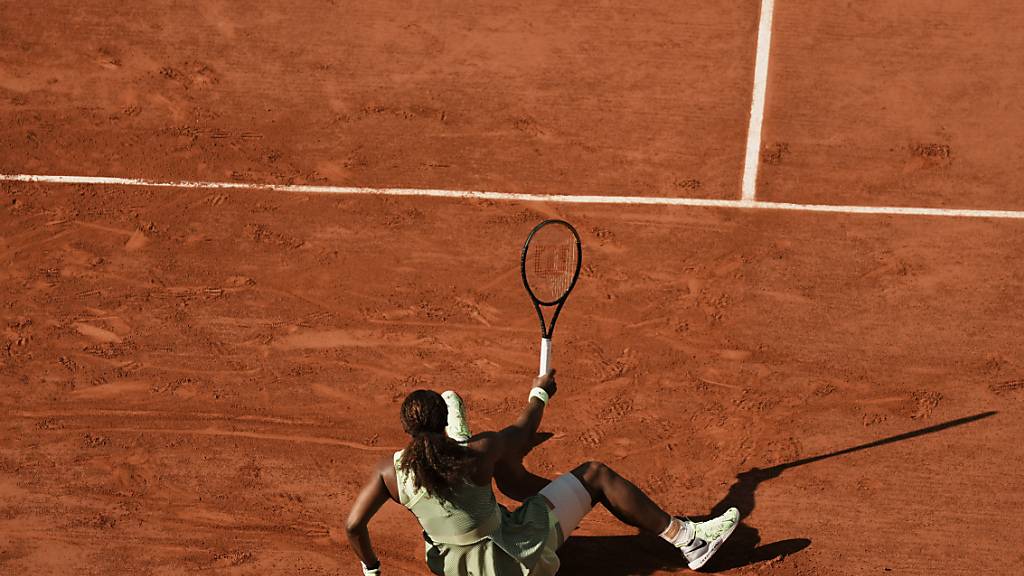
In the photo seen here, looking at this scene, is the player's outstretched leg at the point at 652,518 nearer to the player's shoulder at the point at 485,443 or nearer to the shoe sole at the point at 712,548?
the shoe sole at the point at 712,548

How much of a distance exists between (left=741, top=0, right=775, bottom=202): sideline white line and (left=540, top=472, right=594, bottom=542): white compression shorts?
333 centimetres

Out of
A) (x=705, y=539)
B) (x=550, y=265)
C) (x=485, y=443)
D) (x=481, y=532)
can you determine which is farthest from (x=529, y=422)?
(x=550, y=265)

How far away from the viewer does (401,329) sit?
8.21 metres

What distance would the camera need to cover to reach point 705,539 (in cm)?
687

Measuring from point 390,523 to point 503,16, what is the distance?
4.87 metres

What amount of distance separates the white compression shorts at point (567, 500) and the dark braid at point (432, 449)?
884 millimetres

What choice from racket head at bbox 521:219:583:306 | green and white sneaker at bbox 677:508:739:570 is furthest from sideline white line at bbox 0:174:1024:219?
green and white sneaker at bbox 677:508:739:570

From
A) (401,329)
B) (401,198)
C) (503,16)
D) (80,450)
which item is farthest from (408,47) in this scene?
(80,450)

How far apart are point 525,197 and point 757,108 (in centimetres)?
214

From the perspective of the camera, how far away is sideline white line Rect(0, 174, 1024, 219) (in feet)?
28.5

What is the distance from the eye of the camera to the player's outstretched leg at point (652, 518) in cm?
657

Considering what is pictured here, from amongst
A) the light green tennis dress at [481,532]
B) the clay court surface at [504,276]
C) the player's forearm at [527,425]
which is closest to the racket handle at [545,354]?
the player's forearm at [527,425]

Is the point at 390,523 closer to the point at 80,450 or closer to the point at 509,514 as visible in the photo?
the point at 509,514

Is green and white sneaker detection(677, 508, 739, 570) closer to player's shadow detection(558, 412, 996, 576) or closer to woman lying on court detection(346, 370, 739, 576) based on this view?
woman lying on court detection(346, 370, 739, 576)
